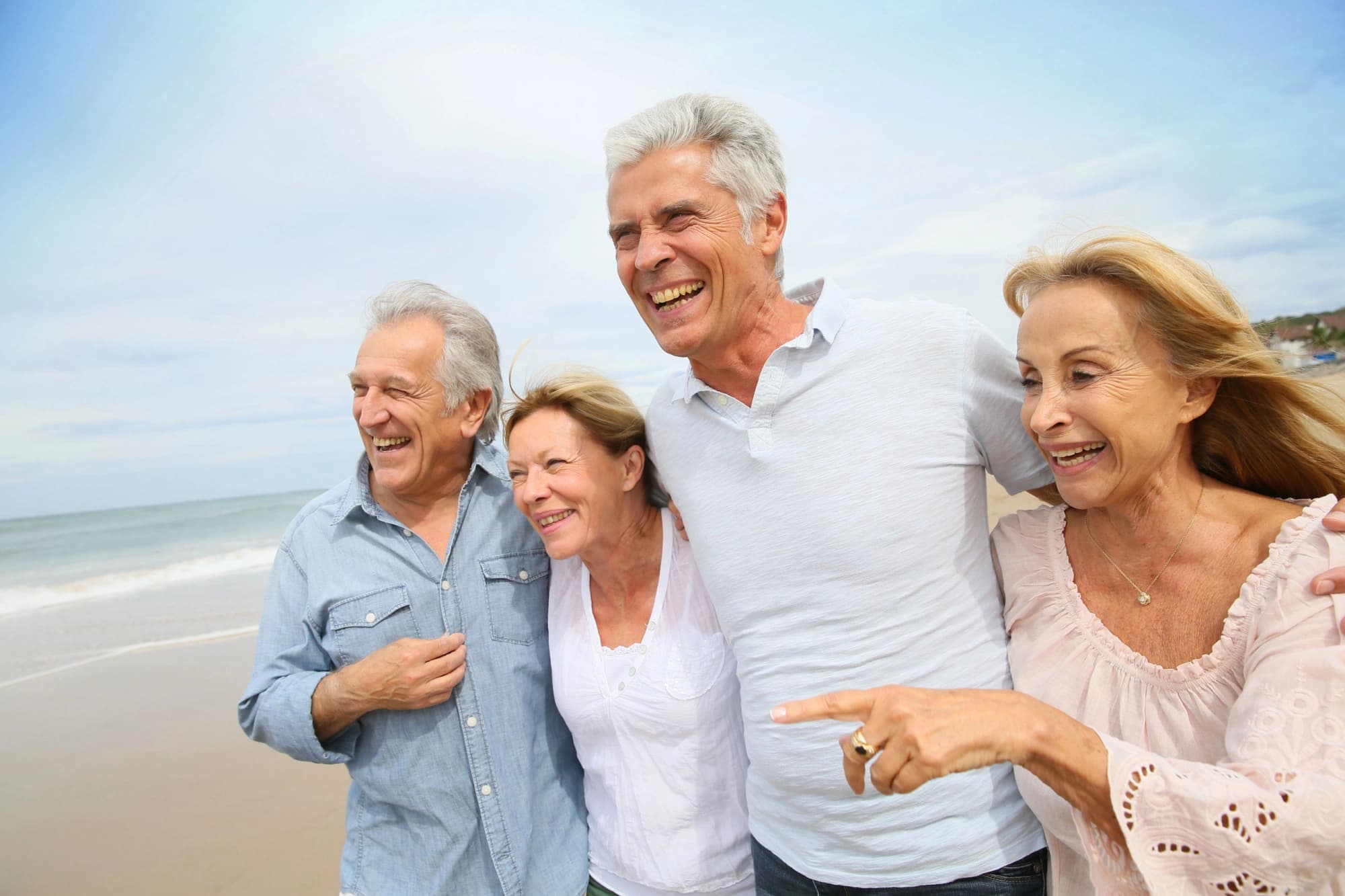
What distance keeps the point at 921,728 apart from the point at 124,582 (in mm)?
17969

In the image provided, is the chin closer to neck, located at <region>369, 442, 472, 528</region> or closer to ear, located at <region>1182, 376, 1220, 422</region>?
neck, located at <region>369, 442, 472, 528</region>

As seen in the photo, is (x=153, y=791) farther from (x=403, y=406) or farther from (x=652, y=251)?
(x=652, y=251)

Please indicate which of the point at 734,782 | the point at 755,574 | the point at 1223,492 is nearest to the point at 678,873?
the point at 734,782

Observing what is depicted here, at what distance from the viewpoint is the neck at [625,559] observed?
252 cm

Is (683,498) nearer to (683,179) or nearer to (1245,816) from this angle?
(683,179)

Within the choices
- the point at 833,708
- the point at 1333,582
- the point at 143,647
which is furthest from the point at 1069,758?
the point at 143,647

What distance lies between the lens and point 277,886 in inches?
182

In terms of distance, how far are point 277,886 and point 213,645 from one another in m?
5.65

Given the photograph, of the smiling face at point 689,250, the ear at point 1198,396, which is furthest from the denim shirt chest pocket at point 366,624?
the ear at point 1198,396

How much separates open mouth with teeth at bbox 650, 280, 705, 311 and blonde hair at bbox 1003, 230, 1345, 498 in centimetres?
81

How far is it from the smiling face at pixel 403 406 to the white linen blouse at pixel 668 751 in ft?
2.71

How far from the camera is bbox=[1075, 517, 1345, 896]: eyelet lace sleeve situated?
4.33 ft

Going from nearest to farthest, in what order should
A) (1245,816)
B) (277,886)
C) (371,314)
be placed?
(1245,816)
(371,314)
(277,886)

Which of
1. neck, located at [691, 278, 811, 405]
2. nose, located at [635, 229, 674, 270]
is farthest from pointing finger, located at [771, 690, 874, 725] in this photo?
nose, located at [635, 229, 674, 270]
